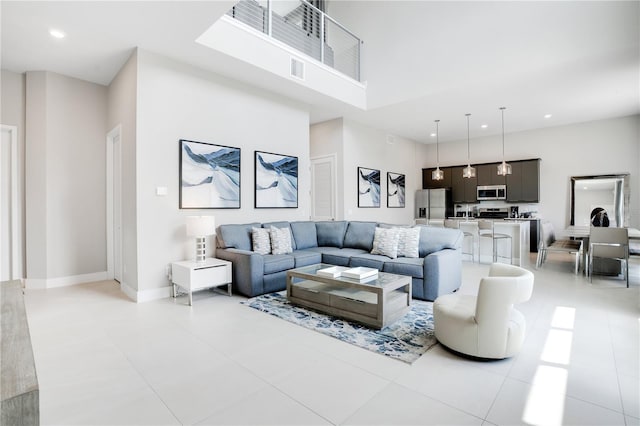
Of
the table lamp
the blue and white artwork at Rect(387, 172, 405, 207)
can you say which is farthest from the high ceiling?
the table lamp

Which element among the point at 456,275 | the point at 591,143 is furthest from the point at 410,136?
the point at 456,275

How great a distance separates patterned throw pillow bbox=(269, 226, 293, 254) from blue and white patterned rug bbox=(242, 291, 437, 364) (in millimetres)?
1027

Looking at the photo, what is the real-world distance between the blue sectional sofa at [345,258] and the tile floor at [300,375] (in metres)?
0.83

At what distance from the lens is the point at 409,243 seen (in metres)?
4.55

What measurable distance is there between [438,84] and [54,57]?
19.0ft

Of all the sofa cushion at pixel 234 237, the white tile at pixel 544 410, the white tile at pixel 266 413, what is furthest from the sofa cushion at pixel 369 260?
the white tile at pixel 266 413

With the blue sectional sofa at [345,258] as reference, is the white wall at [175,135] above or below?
above

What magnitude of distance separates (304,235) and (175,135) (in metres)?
2.54

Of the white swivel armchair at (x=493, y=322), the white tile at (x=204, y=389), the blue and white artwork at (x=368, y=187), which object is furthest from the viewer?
the blue and white artwork at (x=368, y=187)

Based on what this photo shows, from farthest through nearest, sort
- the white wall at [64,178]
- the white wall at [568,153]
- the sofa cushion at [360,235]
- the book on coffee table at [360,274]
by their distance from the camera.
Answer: the white wall at [568,153] < the sofa cushion at [360,235] < the white wall at [64,178] < the book on coffee table at [360,274]

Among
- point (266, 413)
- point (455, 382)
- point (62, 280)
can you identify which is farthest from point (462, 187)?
point (62, 280)

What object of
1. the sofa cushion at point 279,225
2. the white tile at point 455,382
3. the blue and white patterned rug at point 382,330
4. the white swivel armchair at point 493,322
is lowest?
Result: the white tile at point 455,382

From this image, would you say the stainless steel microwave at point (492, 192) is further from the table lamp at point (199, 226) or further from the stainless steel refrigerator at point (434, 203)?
the table lamp at point (199, 226)

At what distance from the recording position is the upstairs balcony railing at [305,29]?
16.0 ft
